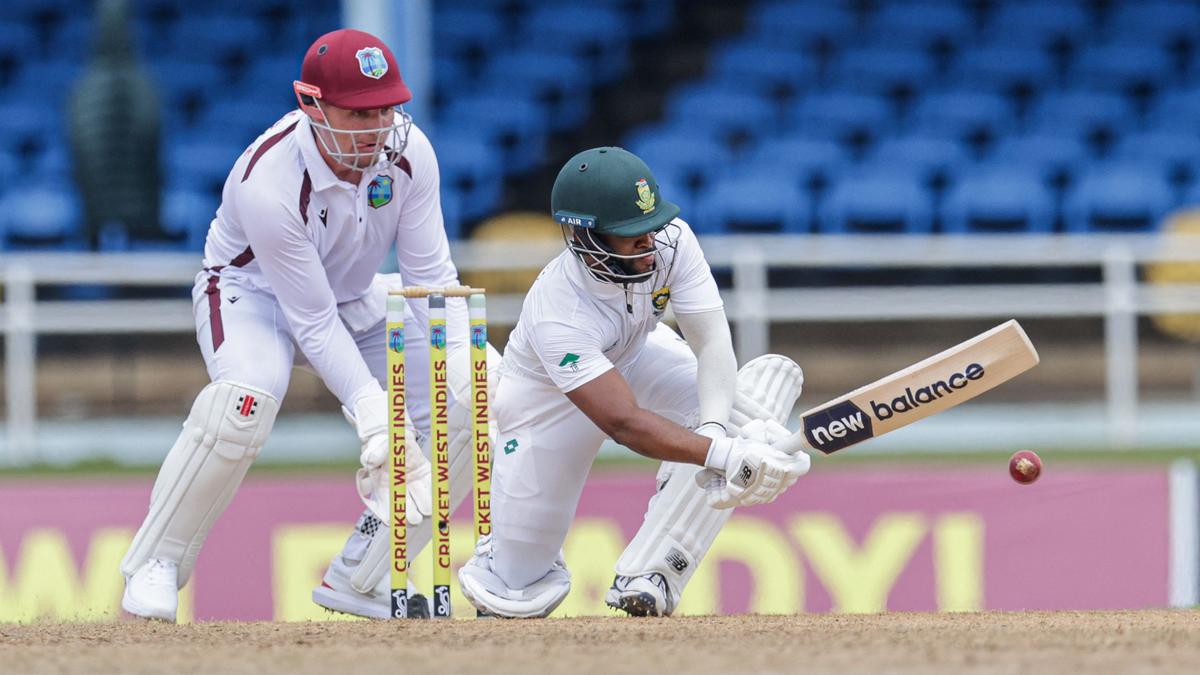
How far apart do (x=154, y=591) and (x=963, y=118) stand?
25.3 ft

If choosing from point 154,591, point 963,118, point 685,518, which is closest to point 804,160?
point 963,118

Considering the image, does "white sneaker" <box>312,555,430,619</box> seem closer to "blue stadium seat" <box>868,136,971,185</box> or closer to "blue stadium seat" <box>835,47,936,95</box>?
"blue stadium seat" <box>868,136,971,185</box>

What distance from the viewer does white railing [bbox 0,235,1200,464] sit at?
8695mm

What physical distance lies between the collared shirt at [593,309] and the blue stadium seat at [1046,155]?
6492 mm

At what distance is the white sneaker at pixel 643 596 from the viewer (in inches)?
219

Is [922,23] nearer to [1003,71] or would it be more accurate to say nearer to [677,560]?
[1003,71]

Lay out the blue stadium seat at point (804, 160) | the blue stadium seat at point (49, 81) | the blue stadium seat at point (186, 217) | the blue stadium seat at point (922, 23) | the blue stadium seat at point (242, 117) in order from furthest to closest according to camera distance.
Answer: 1. the blue stadium seat at point (922, 23)
2. the blue stadium seat at point (49, 81)
3. the blue stadium seat at point (242, 117)
4. the blue stadium seat at point (804, 160)
5. the blue stadium seat at point (186, 217)

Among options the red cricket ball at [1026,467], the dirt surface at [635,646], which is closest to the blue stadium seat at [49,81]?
the dirt surface at [635,646]

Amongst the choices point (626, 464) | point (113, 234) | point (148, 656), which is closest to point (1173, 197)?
point (626, 464)

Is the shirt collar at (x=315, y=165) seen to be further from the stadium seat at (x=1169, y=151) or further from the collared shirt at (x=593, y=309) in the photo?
the stadium seat at (x=1169, y=151)

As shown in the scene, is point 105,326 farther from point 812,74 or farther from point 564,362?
point 812,74

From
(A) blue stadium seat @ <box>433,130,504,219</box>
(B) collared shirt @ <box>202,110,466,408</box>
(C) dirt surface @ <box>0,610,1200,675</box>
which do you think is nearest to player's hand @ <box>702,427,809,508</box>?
(C) dirt surface @ <box>0,610,1200,675</box>

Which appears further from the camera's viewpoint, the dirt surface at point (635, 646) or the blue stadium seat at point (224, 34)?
the blue stadium seat at point (224, 34)

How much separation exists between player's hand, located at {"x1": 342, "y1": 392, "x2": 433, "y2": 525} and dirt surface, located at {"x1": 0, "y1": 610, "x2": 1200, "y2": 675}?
0.40 meters
